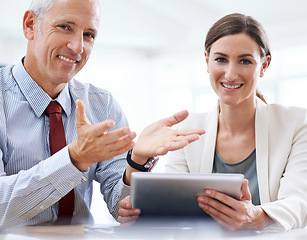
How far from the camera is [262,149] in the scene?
1896 mm

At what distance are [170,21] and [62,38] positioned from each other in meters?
5.77

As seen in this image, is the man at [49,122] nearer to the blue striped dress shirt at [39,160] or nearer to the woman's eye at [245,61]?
the blue striped dress shirt at [39,160]

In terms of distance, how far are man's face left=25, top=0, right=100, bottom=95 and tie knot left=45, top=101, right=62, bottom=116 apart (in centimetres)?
9

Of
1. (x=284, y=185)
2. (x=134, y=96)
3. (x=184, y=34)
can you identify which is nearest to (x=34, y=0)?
(x=284, y=185)

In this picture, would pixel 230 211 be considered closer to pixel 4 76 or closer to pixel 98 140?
pixel 98 140

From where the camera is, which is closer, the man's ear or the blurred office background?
the man's ear

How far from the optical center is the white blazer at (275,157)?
1.57 metres

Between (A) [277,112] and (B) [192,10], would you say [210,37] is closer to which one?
(A) [277,112]

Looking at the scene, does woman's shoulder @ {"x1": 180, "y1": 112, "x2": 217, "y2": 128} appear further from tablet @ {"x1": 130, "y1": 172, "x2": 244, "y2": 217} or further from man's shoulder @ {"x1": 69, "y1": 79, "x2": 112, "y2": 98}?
tablet @ {"x1": 130, "y1": 172, "x2": 244, "y2": 217}

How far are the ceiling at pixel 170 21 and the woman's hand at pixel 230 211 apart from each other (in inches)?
191

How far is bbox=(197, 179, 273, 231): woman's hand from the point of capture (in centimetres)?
134

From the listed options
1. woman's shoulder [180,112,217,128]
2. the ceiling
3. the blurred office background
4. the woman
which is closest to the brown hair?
the woman

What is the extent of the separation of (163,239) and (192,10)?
5.79 meters

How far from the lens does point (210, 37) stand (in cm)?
208
